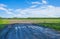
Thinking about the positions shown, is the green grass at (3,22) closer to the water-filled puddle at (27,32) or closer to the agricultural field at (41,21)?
the agricultural field at (41,21)

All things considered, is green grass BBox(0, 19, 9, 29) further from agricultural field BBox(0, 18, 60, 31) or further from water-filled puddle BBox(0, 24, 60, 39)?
water-filled puddle BBox(0, 24, 60, 39)

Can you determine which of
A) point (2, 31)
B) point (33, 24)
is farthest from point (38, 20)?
point (2, 31)

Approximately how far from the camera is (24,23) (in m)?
3.48

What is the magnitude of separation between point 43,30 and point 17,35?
46 cm

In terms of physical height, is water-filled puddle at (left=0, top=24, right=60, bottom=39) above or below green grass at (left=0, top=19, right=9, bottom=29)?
below

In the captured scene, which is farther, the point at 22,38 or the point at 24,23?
the point at 24,23

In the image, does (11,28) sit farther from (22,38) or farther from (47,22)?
(47,22)

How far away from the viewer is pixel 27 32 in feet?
12.0

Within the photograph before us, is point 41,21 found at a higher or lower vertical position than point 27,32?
higher

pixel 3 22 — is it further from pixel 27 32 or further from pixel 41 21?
pixel 41 21

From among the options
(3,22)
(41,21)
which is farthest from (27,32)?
(3,22)

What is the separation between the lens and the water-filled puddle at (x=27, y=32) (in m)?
3.34

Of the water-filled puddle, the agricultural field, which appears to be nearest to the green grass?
the agricultural field

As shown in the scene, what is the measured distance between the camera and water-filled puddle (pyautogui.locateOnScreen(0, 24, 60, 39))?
3.34 meters
